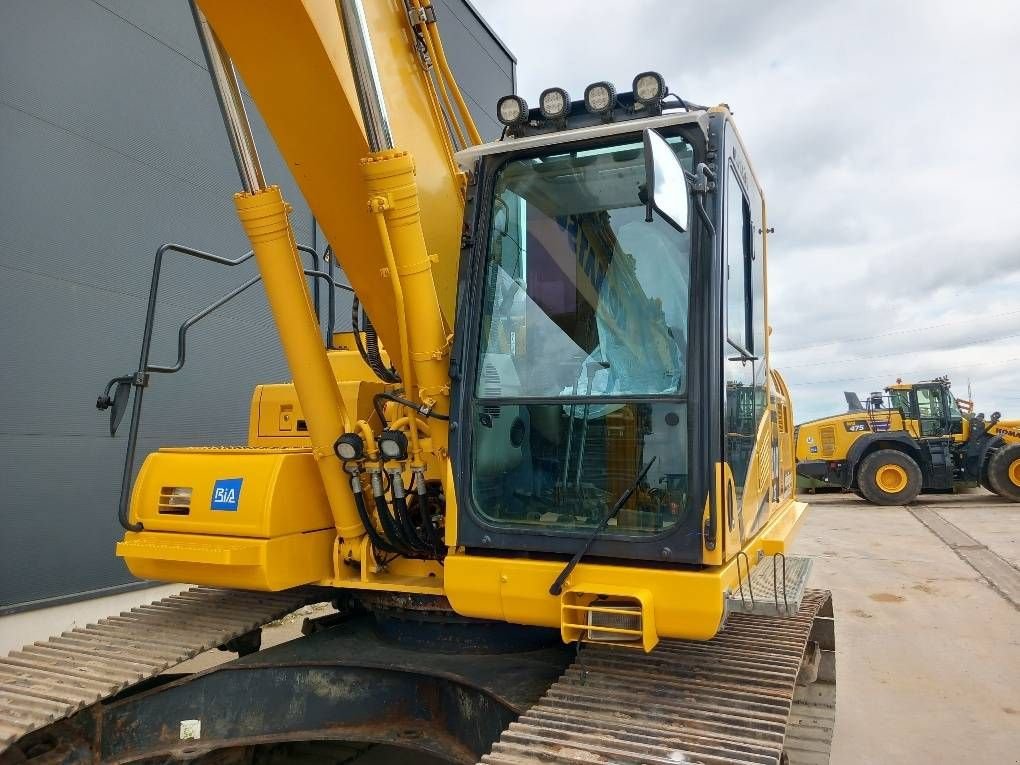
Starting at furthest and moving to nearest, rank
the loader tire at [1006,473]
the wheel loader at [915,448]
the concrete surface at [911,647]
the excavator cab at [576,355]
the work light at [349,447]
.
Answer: the wheel loader at [915,448], the loader tire at [1006,473], the concrete surface at [911,647], the work light at [349,447], the excavator cab at [576,355]

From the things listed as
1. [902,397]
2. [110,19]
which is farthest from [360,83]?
[902,397]

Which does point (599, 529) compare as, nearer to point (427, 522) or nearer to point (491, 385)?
point (491, 385)

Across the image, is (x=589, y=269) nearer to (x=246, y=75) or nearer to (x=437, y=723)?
(x=246, y=75)

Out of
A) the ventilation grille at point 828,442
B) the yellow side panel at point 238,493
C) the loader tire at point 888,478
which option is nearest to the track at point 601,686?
the yellow side panel at point 238,493

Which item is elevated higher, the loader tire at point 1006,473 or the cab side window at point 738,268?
the cab side window at point 738,268

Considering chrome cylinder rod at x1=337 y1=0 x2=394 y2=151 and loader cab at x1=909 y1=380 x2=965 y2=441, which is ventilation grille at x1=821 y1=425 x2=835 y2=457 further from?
chrome cylinder rod at x1=337 y1=0 x2=394 y2=151

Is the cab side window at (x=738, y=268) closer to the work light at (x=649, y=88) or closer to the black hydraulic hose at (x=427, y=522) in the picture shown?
the work light at (x=649, y=88)

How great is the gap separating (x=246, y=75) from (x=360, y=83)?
1.48 feet

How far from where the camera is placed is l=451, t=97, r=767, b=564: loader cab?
8.28 feet

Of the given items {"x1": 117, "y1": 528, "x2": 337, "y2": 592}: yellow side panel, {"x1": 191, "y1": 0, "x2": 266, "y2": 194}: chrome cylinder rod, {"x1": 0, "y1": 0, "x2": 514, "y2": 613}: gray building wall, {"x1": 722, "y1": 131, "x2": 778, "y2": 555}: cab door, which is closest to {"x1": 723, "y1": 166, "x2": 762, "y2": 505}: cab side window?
{"x1": 722, "y1": 131, "x2": 778, "y2": 555}: cab door

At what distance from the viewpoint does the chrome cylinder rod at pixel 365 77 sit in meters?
2.64

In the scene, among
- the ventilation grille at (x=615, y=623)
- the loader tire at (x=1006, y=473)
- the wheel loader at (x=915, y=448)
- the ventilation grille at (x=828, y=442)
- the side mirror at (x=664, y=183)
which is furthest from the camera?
the ventilation grille at (x=828, y=442)

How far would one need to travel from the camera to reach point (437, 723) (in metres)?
3.12

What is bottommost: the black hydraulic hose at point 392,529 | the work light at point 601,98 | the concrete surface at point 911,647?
the concrete surface at point 911,647
